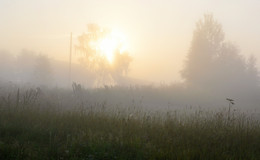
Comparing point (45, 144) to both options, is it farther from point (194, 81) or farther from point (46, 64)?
point (46, 64)

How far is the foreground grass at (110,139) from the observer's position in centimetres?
514

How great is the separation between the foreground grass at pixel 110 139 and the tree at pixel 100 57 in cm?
3845

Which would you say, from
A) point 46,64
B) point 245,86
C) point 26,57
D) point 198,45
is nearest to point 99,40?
point 46,64

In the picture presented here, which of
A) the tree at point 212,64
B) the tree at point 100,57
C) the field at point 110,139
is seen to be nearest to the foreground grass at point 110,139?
the field at point 110,139

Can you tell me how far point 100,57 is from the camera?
46812mm

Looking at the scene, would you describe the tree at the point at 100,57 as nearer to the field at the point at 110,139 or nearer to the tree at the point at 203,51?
the tree at the point at 203,51

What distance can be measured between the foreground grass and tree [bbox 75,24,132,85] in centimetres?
3845

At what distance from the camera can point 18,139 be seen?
19.3 ft

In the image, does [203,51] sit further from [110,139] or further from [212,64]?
[110,139]

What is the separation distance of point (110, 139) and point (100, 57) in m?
41.6

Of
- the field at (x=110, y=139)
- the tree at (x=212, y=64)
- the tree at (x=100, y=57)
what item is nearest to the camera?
the field at (x=110, y=139)

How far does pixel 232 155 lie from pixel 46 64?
150ft

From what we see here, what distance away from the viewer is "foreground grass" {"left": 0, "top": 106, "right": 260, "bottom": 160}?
5.14 m

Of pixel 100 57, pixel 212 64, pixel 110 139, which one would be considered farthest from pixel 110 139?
pixel 100 57
